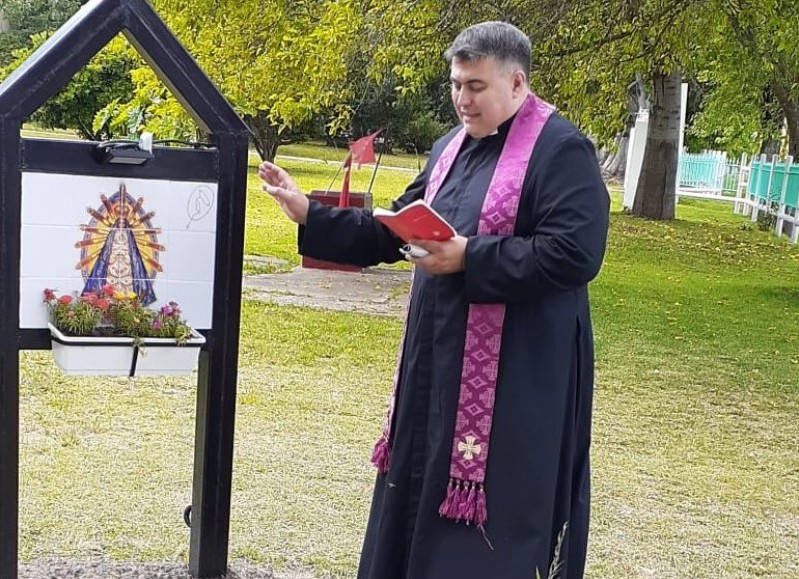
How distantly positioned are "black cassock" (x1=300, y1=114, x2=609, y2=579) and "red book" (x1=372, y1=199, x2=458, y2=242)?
9 cm

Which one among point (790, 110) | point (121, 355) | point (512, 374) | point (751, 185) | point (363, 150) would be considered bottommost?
point (121, 355)

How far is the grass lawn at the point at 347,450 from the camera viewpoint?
4281mm

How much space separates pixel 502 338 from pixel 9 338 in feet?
4.59

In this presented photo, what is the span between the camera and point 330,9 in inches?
336

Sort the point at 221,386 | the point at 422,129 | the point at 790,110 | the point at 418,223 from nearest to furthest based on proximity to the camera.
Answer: the point at 418,223
the point at 221,386
the point at 790,110
the point at 422,129

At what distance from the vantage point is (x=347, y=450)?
547 centimetres

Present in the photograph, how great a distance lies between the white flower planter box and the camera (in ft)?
9.86

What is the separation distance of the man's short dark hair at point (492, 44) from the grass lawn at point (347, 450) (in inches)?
83.3

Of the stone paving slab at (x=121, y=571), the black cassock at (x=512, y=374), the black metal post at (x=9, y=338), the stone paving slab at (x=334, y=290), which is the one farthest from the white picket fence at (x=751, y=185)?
the black metal post at (x=9, y=338)

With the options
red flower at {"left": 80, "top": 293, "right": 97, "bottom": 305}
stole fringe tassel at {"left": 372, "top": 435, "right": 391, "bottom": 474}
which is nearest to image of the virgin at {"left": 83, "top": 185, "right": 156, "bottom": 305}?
red flower at {"left": 80, "top": 293, "right": 97, "bottom": 305}

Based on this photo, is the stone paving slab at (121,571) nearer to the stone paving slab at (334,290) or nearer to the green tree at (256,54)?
the green tree at (256,54)

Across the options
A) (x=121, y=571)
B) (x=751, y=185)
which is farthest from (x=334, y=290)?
(x=751, y=185)

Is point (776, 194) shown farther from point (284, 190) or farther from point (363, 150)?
point (284, 190)

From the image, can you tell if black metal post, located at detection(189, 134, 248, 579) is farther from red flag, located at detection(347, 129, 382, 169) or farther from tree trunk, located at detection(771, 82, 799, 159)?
tree trunk, located at detection(771, 82, 799, 159)
